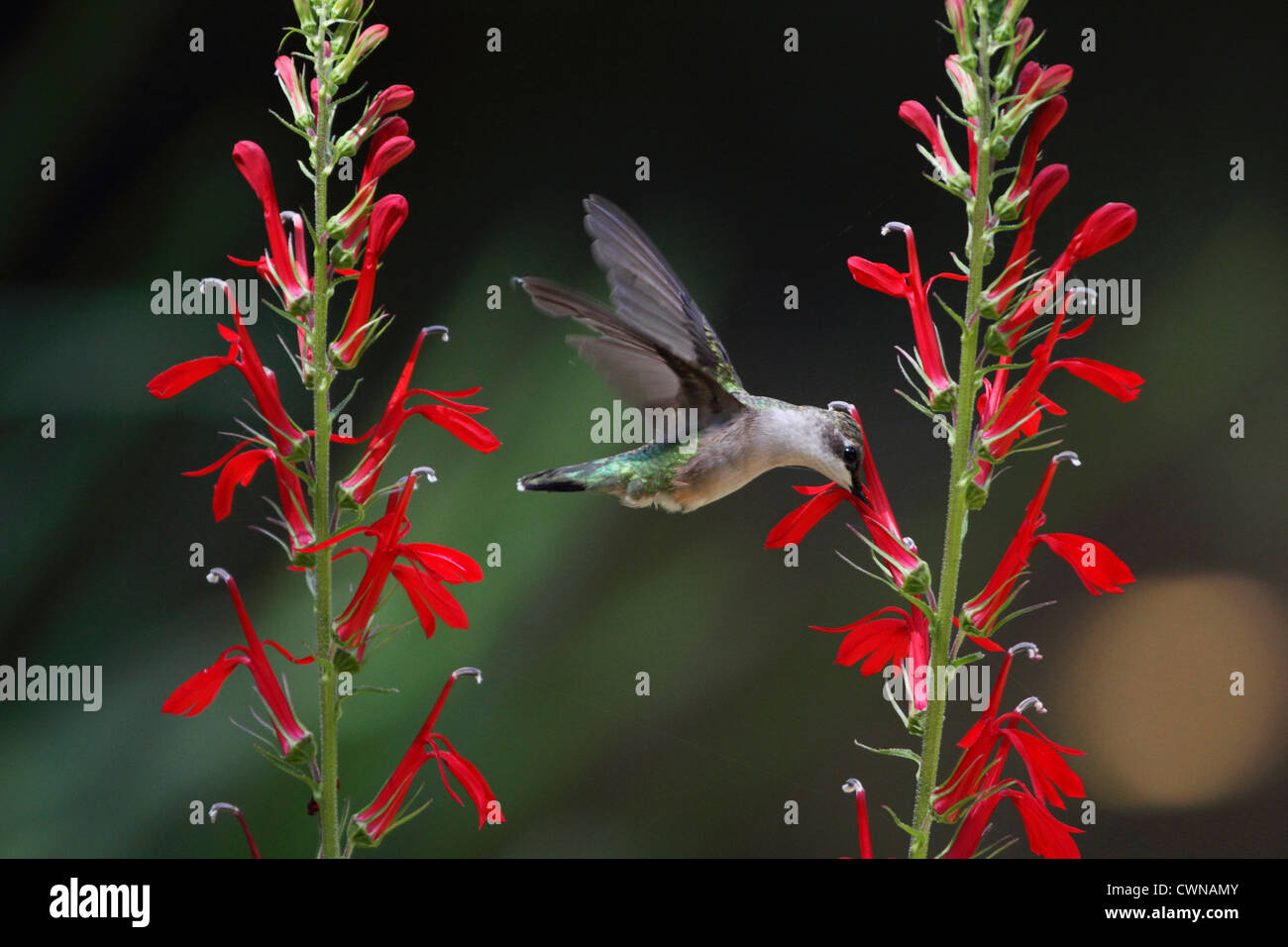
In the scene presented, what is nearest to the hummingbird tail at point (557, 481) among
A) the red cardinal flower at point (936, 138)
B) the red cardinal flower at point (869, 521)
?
the red cardinal flower at point (869, 521)

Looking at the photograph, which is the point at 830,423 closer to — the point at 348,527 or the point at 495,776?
the point at 348,527

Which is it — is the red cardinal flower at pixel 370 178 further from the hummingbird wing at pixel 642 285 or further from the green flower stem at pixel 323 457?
the hummingbird wing at pixel 642 285

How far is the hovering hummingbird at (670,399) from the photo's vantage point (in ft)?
3.43

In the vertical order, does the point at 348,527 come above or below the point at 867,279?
below

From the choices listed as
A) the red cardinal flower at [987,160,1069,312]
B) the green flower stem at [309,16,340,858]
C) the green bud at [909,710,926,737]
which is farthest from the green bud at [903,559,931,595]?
the green flower stem at [309,16,340,858]

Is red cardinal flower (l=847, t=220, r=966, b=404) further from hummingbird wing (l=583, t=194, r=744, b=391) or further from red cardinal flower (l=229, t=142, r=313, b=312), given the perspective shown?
red cardinal flower (l=229, t=142, r=313, b=312)

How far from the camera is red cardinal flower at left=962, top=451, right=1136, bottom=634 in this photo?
0.93 metres

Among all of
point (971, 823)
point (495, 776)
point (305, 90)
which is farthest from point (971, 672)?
point (495, 776)

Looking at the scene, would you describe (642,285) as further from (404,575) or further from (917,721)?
(917,721)

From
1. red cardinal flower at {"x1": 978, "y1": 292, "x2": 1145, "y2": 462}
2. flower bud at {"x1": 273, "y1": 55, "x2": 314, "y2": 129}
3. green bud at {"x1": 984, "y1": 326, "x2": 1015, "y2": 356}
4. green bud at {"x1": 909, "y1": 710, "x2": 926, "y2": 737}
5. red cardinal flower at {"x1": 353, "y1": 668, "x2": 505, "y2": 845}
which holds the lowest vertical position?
red cardinal flower at {"x1": 353, "y1": 668, "x2": 505, "y2": 845}

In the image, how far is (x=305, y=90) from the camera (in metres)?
0.98

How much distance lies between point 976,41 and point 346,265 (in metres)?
0.55

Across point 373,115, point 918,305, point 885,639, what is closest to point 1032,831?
point 885,639

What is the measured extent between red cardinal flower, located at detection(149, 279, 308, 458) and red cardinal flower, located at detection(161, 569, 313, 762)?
14 centimetres
